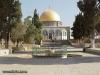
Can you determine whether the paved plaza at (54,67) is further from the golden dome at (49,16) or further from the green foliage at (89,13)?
the golden dome at (49,16)

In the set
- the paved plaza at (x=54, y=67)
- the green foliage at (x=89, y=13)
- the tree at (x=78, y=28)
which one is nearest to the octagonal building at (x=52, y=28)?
the tree at (x=78, y=28)

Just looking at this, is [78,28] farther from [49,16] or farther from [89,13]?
[49,16]

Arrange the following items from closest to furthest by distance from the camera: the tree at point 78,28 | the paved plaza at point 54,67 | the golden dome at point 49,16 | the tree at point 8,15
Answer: the paved plaza at point 54,67 → the tree at point 8,15 → the tree at point 78,28 → the golden dome at point 49,16

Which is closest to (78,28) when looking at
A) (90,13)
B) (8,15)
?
(90,13)

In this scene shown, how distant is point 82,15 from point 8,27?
1226cm

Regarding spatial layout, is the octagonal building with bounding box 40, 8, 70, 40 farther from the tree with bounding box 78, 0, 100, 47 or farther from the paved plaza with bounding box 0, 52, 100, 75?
the paved plaza with bounding box 0, 52, 100, 75

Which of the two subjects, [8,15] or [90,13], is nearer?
[8,15]

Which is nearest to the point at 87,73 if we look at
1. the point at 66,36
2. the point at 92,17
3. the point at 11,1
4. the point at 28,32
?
the point at 11,1

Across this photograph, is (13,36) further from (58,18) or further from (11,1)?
(58,18)

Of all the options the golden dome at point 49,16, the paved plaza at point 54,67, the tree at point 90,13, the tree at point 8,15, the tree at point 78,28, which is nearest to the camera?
the paved plaza at point 54,67

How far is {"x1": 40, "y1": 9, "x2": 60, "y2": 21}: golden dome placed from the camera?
101188 millimetres

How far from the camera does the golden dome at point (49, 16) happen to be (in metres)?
101

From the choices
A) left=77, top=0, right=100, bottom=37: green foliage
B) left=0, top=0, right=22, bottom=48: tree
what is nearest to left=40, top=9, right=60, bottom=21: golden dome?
left=77, top=0, right=100, bottom=37: green foliage

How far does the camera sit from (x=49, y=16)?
101188mm
